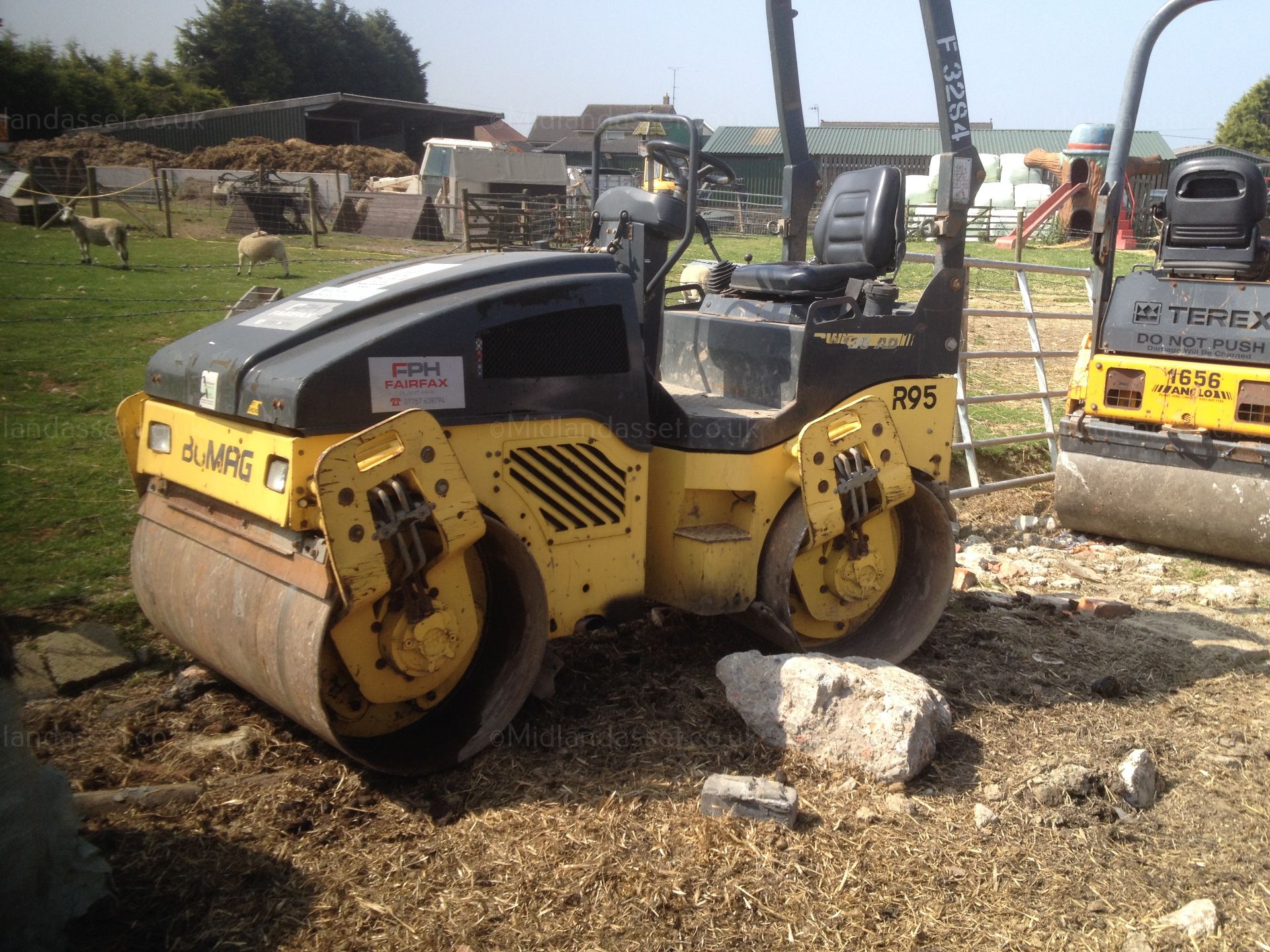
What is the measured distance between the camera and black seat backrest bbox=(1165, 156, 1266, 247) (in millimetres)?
7016

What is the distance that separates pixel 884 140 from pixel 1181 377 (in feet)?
159

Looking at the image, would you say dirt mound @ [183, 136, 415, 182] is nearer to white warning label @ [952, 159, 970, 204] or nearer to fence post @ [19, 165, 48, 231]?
fence post @ [19, 165, 48, 231]

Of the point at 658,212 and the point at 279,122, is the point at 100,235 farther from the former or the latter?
the point at 279,122

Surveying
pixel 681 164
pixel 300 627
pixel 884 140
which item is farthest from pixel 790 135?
pixel 884 140

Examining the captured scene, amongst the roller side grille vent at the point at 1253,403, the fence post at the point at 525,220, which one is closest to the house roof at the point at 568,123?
the fence post at the point at 525,220

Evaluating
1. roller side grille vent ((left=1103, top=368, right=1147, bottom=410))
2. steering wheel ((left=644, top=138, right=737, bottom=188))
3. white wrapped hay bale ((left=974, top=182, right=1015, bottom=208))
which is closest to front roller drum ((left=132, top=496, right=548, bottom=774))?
steering wheel ((left=644, top=138, right=737, bottom=188))

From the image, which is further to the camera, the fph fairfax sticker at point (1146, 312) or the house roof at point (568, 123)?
the house roof at point (568, 123)

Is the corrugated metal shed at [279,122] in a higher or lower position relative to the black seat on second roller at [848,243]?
higher

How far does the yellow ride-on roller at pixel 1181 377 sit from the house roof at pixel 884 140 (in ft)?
144

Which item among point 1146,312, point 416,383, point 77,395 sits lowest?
point 77,395

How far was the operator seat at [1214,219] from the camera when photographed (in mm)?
7027

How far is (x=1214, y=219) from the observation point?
23.4ft

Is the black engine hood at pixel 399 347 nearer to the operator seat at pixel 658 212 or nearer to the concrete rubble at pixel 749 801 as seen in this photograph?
the operator seat at pixel 658 212

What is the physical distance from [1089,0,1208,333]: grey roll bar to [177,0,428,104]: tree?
167ft
